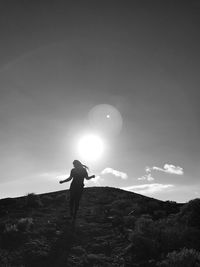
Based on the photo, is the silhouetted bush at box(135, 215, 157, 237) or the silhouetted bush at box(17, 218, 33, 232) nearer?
the silhouetted bush at box(135, 215, 157, 237)

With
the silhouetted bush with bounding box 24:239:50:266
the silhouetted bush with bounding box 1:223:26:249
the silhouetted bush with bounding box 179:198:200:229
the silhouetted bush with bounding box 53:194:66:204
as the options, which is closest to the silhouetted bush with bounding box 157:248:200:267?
the silhouetted bush with bounding box 24:239:50:266

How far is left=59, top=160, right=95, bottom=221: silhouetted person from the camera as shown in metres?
15.4

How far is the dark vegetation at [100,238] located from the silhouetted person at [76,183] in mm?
813

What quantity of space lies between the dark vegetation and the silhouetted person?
0.81 metres

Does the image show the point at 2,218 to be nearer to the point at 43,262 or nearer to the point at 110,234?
the point at 110,234

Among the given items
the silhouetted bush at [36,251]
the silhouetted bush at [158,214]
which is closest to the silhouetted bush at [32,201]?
the silhouetted bush at [158,214]

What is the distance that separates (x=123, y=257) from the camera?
1055cm

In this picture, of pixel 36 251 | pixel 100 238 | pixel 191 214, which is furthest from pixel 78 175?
pixel 36 251

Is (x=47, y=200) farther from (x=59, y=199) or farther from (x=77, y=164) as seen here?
(x=77, y=164)

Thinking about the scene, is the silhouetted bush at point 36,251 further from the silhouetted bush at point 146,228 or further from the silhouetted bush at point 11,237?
the silhouetted bush at point 146,228

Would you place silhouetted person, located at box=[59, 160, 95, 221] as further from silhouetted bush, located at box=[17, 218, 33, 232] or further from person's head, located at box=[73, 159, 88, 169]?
silhouetted bush, located at box=[17, 218, 33, 232]

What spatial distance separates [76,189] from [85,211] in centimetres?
417

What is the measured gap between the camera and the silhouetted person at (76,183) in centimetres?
1540

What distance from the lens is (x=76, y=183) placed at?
1556 centimetres
